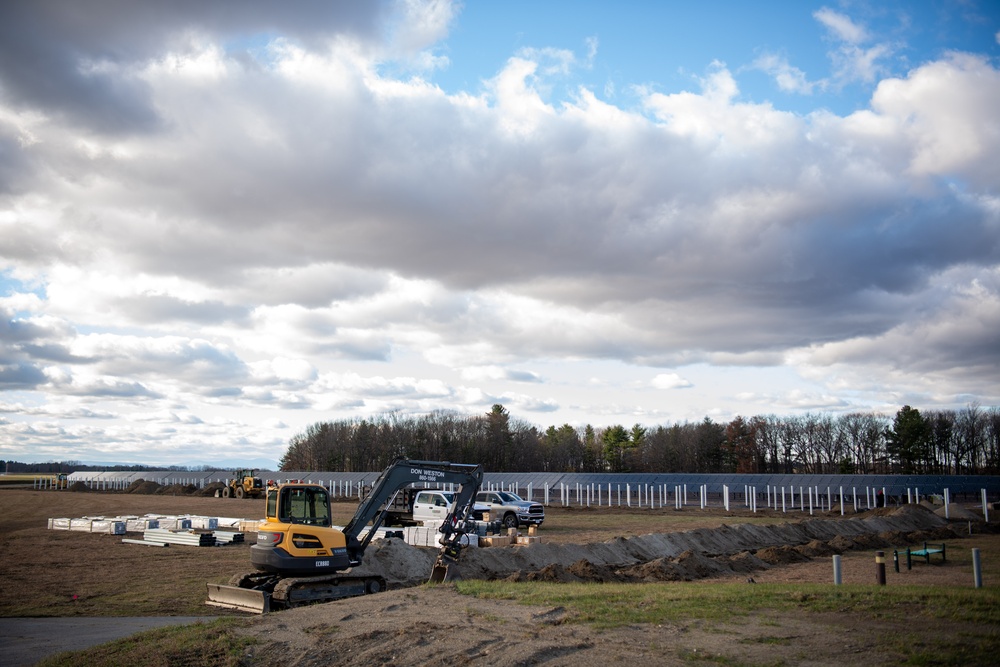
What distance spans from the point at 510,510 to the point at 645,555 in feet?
39.7

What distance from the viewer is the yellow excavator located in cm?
1467

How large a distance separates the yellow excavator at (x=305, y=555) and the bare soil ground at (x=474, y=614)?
3.96ft

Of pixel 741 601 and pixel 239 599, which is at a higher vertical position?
pixel 741 601

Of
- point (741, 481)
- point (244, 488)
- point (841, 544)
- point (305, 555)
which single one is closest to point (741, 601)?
point (305, 555)

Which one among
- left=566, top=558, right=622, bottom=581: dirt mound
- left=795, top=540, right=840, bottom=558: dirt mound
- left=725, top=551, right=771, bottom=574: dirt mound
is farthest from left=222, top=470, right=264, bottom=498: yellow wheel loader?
left=566, top=558, right=622, bottom=581: dirt mound

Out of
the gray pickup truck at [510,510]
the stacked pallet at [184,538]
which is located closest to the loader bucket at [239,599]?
the stacked pallet at [184,538]

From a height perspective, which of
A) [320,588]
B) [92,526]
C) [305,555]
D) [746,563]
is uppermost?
[305,555]

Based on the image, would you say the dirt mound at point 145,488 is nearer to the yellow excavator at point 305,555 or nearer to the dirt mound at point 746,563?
the yellow excavator at point 305,555

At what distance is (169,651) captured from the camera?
9992 mm

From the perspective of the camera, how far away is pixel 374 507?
17.1 m

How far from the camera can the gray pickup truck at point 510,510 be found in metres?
35.2

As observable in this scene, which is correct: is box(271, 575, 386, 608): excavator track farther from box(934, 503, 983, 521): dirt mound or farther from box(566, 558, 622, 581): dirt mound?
box(934, 503, 983, 521): dirt mound

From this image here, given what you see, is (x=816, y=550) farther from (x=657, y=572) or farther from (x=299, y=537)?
(x=299, y=537)

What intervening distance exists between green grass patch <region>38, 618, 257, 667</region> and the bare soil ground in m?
0.36
